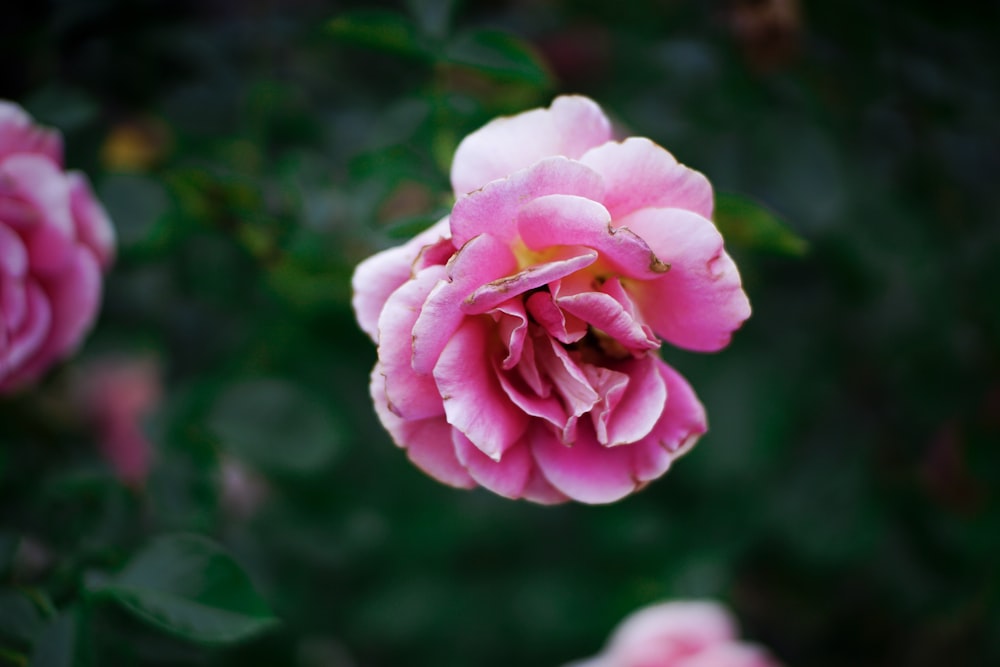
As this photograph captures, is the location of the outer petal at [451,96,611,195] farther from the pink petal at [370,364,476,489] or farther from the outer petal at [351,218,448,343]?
the pink petal at [370,364,476,489]

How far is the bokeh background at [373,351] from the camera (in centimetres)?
102

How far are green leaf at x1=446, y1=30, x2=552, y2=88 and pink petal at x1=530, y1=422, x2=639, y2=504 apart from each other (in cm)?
44

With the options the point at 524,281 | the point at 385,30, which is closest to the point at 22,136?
the point at 385,30

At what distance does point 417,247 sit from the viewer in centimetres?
67

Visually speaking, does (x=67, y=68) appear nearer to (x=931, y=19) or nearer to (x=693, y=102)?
(x=693, y=102)

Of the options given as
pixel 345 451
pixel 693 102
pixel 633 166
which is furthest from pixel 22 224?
pixel 693 102

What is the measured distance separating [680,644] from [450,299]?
85 centimetres

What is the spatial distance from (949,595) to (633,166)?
1.47m

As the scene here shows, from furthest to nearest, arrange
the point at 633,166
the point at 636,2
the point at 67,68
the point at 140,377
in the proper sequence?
the point at 140,377
the point at 636,2
the point at 67,68
the point at 633,166

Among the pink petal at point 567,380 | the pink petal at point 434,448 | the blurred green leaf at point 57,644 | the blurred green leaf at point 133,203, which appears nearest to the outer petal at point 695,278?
the pink petal at point 567,380

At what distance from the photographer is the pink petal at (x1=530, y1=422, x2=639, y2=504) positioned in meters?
0.65

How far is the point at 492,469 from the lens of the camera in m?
0.64

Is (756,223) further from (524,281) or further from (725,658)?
(725,658)

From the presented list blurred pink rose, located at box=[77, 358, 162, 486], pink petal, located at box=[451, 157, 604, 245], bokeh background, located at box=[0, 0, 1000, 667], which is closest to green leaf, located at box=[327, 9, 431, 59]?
bokeh background, located at box=[0, 0, 1000, 667]
